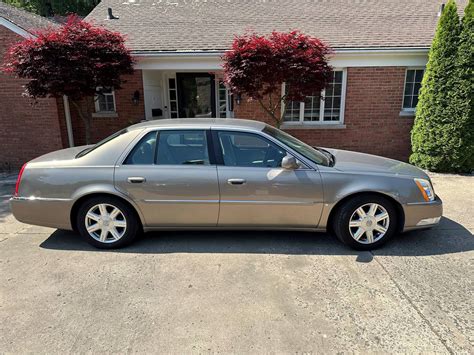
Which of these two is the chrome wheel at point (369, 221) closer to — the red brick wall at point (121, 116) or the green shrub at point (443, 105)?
the green shrub at point (443, 105)

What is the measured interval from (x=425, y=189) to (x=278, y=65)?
3.95 meters

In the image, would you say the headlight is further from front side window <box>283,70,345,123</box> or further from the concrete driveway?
front side window <box>283,70,345,123</box>

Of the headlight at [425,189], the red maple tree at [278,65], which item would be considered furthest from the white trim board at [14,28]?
the headlight at [425,189]

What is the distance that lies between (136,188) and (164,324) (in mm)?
1645

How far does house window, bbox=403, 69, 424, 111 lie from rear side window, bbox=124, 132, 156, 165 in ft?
25.1

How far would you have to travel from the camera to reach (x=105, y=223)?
3873 millimetres

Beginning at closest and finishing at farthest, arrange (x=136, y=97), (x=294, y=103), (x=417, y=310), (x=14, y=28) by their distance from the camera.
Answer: (x=417, y=310)
(x=14, y=28)
(x=136, y=97)
(x=294, y=103)

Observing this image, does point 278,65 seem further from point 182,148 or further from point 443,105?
point 443,105

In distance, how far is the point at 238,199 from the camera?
3.77 m

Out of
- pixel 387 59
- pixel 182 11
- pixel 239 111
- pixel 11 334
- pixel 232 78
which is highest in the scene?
pixel 182 11

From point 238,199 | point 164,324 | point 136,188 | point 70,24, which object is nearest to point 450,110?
point 238,199

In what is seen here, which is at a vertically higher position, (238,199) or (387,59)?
(387,59)

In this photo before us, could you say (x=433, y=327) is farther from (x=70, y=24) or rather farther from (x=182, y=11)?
(x=182, y=11)

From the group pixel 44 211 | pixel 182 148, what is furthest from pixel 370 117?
pixel 44 211
